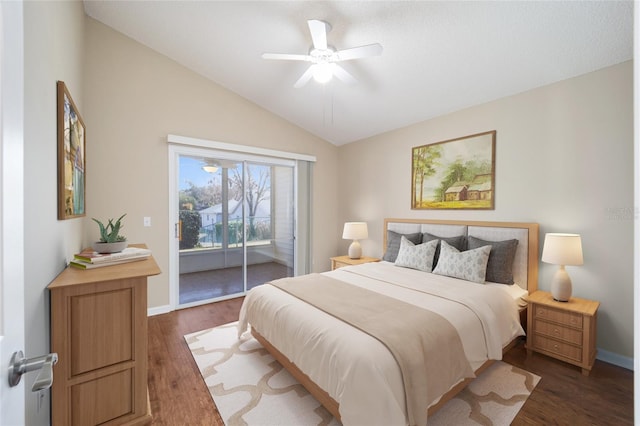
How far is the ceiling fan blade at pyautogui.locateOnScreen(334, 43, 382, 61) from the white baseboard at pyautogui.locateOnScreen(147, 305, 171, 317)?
3438 millimetres

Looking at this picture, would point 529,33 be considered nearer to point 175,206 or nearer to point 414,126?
point 414,126

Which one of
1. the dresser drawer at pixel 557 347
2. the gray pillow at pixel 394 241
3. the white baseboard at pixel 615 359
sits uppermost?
the gray pillow at pixel 394 241

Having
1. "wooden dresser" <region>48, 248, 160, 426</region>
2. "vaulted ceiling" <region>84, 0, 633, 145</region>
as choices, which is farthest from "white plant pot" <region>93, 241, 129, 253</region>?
"vaulted ceiling" <region>84, 0, 633, 145</region>

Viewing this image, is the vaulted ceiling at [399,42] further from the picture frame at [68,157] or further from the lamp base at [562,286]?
the lamp base at [562,286]

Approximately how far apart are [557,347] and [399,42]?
295 cm

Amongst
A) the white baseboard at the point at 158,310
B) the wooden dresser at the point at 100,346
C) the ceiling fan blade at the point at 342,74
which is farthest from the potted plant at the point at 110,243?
the ceiling fan blade at the point at 342,74

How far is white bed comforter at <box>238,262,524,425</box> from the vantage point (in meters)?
1.34

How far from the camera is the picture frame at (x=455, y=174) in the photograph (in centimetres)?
305

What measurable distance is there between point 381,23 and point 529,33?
115 cm

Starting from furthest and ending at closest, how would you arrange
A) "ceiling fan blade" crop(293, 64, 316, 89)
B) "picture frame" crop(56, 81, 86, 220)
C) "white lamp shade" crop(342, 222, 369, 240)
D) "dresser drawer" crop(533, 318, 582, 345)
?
"white lamp shade" crop(342, 222, 369, 240)
"ceiling fan blade" crop(293, 64, 316, 89)
"dresser drawer" crop(533, 318, 582, 345)
"picture frame" crop(56, 81, 86, 220)

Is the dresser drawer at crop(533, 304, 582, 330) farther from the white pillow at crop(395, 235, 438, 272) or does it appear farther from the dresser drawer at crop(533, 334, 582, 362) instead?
the white pillow at crop(395, 235, 438, 272)

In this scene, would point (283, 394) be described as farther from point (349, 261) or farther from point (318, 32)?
point (318, 32)

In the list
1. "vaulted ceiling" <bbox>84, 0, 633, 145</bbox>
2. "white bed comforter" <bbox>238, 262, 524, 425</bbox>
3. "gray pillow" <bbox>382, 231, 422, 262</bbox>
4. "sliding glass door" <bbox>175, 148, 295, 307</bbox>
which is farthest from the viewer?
"sliding glass door" <bbox>175, 148, 295, 307</bbox>

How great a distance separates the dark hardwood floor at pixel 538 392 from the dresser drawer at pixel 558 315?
1.22 feet
